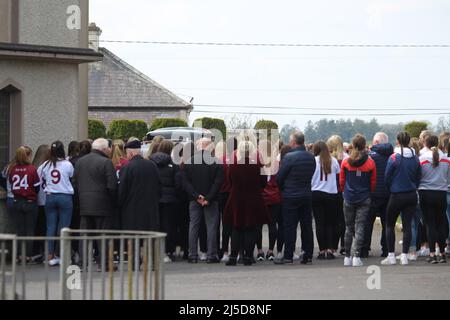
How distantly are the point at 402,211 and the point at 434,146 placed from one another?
116cm

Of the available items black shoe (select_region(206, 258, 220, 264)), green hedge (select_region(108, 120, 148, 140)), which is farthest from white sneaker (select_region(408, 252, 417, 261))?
green hedge (select_region(108, 120, 148, 140))

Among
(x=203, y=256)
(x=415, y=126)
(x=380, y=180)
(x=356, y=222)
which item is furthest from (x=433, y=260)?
(x=415, y=126)

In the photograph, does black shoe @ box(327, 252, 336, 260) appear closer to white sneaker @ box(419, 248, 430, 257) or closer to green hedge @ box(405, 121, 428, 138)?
white sneaker @ box(419, 248, 430, 257)

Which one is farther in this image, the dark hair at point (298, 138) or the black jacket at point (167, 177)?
the black jacket at point (167, 177)

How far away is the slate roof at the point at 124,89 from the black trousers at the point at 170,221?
2005 inches

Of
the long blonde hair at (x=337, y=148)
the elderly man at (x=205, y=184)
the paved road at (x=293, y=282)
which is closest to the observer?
the paved road at (x=293, y=282)

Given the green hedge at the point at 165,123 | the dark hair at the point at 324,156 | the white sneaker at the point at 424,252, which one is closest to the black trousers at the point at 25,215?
the dark hair at the point at 324,156

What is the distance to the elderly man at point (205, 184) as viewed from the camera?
59.4 feet

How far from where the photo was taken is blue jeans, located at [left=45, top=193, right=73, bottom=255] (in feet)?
57.2

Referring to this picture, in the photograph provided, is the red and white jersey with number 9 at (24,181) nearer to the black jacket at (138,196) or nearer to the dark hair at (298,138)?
the black jacket at (138,196)
